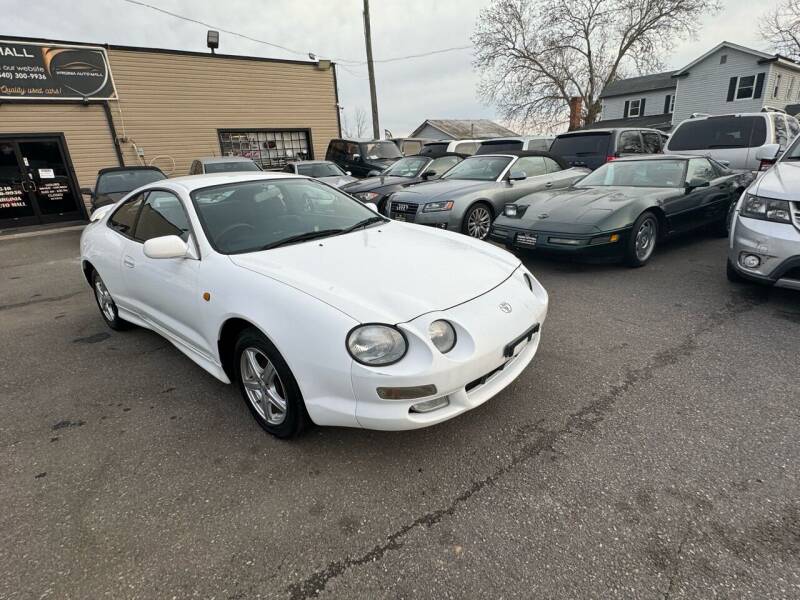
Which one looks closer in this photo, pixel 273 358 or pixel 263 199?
pixel 273 358

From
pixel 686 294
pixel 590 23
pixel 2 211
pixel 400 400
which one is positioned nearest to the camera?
pixel 400 400

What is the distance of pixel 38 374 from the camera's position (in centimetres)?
351

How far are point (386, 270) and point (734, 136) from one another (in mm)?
8353

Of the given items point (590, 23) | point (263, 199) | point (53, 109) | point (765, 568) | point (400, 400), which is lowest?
point (765, 568)

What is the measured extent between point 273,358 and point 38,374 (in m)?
2.53

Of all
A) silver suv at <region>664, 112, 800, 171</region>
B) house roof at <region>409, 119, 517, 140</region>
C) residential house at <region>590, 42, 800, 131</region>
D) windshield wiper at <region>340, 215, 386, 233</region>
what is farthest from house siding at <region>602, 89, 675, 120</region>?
windshield wiper at <region>340, 215, 386, 233</region>

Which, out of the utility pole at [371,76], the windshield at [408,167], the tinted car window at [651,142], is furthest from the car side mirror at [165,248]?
the utility pole at [371,76]

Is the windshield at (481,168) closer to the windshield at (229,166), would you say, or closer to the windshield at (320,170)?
the windshield at (320,170)

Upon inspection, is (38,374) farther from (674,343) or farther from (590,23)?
(590,23)

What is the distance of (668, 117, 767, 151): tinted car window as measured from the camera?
7.56 meters

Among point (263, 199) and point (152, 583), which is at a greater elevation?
point (263, 199)

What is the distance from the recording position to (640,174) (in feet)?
19.6

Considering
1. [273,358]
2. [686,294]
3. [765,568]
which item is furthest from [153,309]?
[686,294]

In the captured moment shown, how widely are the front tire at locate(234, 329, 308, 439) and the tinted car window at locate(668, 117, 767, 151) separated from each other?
874 cm
